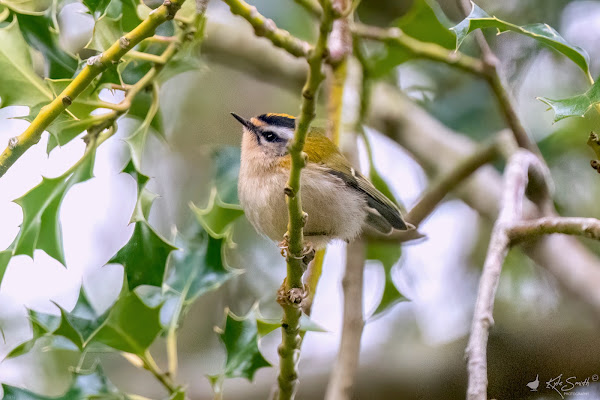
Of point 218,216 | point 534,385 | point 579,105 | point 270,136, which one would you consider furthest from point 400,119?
point 579,105

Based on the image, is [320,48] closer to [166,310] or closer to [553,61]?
[166,310]

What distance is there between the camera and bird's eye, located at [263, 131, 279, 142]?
96.7 inches

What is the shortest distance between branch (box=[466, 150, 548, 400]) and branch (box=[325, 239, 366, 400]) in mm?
536

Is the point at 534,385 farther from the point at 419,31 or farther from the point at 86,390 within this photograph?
the point at 86,390

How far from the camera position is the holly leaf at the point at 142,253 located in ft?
6.14

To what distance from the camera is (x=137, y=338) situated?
6.26ft

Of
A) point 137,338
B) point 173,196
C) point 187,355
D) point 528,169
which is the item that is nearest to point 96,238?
point 173,196

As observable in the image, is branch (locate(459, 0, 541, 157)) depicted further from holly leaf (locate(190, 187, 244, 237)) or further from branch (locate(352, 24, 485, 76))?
holly leaf (locate(190, 187, 244, 237))

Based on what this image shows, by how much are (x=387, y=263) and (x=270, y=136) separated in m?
0.87

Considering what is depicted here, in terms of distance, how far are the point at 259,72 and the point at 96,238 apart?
1.55m

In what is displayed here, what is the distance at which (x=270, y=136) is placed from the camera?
2.47 metres

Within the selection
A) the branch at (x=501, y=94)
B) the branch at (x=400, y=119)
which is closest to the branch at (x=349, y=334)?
the branch at (x=501, y=94)

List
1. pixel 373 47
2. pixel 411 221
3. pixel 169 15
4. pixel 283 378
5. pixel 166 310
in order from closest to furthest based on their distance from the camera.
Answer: pixel 169 15
pixel 283 378
pixel 166 310
pixel 411 221
pixel 373 47

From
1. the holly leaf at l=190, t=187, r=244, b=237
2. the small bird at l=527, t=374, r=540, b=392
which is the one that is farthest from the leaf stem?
the small bird at l=527, t=374, r=540, b=392
